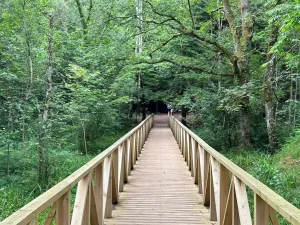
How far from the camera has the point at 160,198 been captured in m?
5.14

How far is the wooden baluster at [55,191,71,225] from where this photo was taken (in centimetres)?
231

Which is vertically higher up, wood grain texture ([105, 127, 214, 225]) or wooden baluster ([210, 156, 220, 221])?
wooden baluster ([210, 156, 220, 221])

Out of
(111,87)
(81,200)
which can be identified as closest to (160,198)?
(81,200)

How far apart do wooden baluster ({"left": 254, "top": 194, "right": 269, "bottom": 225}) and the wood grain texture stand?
1890 mm

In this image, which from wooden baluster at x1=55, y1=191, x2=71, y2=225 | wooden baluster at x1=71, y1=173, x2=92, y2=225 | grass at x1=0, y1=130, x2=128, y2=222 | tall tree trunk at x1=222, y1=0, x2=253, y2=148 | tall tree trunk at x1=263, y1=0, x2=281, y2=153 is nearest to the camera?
wooden baluster at x1=55, y1=191, x2=71, y2=225

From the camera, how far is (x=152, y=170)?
24.9 feet

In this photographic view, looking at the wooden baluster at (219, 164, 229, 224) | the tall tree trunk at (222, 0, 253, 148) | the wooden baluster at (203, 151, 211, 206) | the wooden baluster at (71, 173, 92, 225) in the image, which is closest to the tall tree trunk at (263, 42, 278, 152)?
the tall tree trunk at (222, 0, 253, 148)

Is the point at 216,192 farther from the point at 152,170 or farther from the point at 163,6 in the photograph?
the point at 163,6

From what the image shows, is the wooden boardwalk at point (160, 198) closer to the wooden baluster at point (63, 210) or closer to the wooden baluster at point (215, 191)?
the wooden baluster at point (215, 191)

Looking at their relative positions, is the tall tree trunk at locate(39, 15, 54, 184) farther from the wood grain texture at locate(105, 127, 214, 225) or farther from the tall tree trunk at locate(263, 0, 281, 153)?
the tall tree trunk at locate(263, 0, 281, 153)

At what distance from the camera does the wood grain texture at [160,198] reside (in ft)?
13.6

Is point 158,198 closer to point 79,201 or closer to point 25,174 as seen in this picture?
point 79,201

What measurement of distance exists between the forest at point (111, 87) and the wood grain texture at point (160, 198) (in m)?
1.86

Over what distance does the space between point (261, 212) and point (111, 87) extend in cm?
1160
